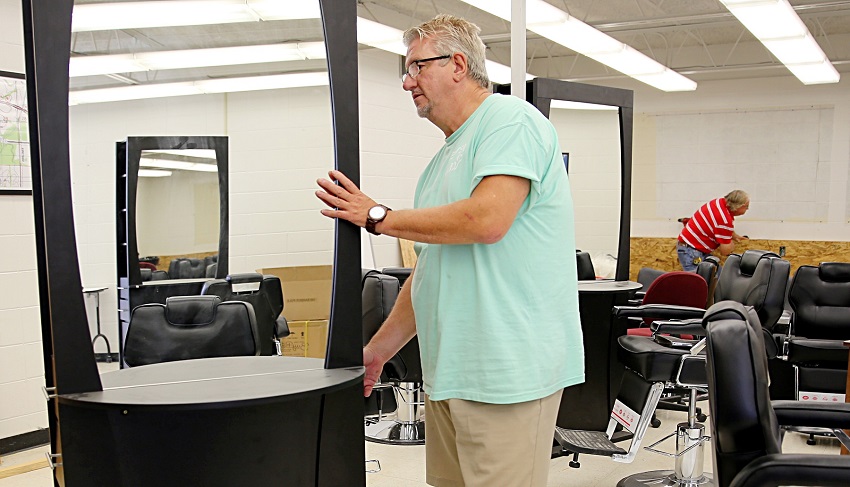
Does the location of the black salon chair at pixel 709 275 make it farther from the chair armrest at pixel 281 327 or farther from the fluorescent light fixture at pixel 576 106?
the chair armrest at pixel 281 327

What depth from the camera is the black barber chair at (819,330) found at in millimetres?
4418

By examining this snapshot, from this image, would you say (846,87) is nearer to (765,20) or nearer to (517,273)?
(765,20)

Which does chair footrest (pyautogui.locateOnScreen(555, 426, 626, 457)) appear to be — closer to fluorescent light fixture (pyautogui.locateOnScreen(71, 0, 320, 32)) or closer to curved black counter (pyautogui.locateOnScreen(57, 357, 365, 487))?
curved black counter (pyautogui.locateOnScreen(57, 357, 365, 487))

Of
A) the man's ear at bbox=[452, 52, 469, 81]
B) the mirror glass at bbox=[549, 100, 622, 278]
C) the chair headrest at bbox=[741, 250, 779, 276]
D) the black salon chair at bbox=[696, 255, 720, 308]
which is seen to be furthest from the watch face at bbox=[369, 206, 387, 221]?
the black salon chair at bbox=[696, 255, 720, 308]

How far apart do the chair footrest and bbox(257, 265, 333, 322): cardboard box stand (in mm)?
2072

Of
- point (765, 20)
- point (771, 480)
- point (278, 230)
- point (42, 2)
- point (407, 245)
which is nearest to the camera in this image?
point (42, 2)

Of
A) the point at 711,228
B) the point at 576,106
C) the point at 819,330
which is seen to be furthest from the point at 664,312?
the point at 711,228

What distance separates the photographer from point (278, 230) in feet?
6.23

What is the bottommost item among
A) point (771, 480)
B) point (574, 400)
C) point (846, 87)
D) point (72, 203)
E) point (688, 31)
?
point (574, 400)

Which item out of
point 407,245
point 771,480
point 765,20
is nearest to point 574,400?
point 771,480

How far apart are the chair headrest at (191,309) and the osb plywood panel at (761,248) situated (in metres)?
8.69

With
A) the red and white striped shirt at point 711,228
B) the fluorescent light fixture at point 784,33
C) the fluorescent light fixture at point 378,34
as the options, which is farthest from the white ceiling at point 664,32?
the red and white striped shirt at point 711,228

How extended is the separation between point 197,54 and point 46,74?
346 mm

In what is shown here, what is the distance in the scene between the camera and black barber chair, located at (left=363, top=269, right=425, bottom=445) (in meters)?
3.76
